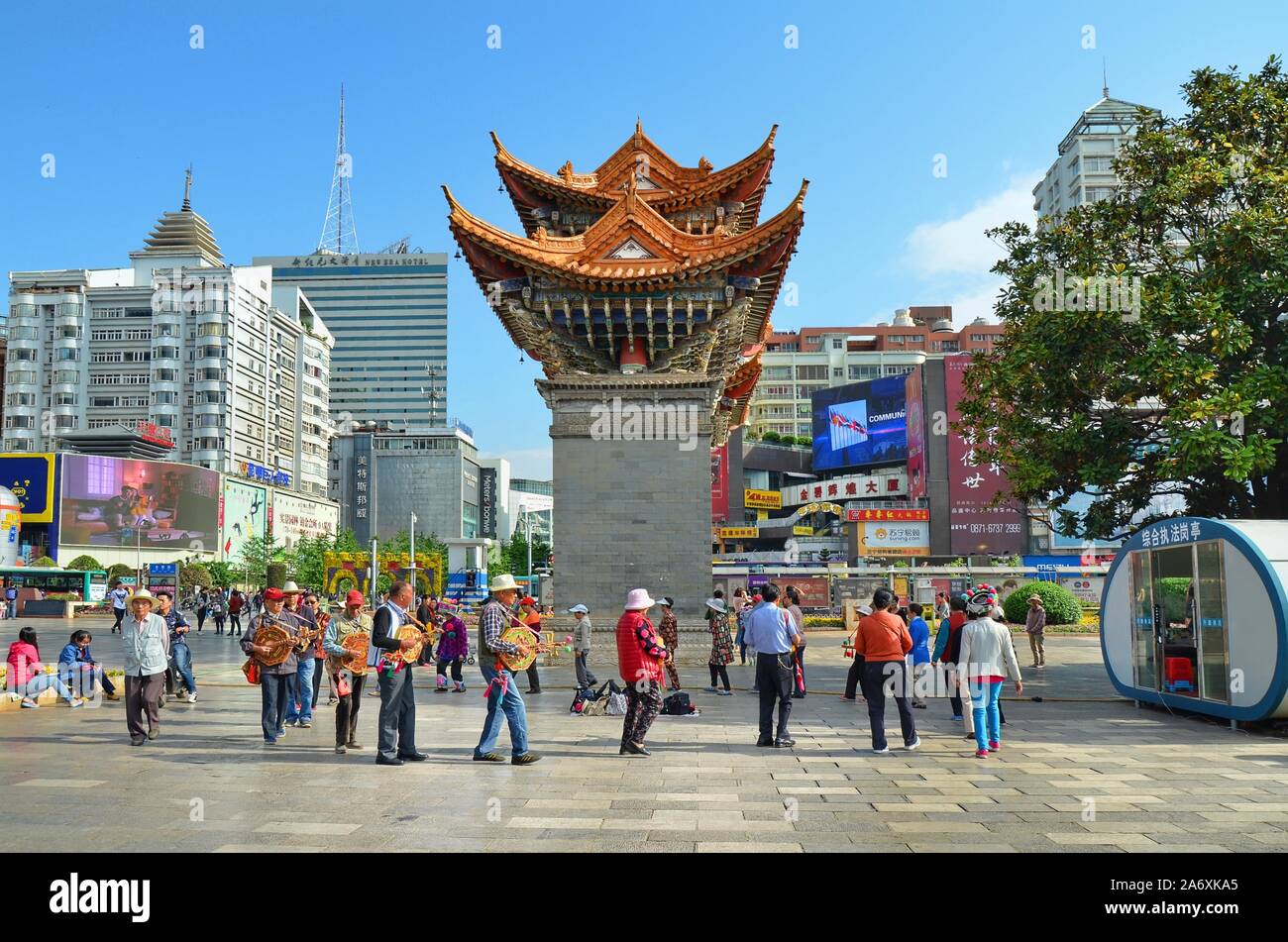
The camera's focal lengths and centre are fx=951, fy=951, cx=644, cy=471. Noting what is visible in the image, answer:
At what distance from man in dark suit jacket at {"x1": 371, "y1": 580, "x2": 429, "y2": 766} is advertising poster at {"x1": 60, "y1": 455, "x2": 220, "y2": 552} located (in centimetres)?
6372

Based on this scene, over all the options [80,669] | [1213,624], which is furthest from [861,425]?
[80,669]

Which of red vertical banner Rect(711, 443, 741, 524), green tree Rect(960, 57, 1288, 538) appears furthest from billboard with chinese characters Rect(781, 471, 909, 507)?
green tree Rect(960, 57, 1288, 538)

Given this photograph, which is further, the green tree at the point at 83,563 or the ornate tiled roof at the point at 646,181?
the green tree at the point at 83,563

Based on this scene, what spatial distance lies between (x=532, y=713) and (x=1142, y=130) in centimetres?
1429

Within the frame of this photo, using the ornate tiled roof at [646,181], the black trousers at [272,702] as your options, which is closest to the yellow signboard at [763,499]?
the ornate tiled roof at [646,181]

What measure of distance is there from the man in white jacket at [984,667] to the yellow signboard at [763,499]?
77626 millimetres

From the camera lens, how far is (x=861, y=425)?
80562 mm

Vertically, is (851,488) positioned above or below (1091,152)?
below

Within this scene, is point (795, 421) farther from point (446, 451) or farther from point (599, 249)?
point (599, 249)

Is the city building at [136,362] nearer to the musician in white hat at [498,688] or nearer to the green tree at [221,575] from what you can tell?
the green tree at [221,575]

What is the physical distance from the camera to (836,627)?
35312 mm

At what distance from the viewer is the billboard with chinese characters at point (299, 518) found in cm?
8206

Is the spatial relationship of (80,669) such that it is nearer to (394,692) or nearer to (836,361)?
(394,692)

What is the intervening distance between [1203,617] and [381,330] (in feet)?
495
